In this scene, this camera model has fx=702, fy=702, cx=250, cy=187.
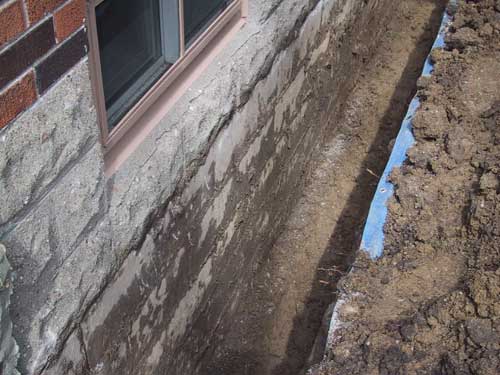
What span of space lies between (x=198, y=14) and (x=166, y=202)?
759 mm

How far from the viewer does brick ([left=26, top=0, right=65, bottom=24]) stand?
153cm

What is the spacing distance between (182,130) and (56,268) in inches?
31.9

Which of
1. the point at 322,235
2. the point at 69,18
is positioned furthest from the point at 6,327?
the point at 322,235

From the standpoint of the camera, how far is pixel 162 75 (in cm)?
250

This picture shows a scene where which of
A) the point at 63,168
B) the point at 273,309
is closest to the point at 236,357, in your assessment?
the point at 273,309

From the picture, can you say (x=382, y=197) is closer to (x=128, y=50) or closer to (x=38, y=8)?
(x=128, y=50)

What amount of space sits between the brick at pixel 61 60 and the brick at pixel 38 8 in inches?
→ 3.9

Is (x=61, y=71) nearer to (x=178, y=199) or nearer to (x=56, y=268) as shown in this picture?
(x=56, y=268)

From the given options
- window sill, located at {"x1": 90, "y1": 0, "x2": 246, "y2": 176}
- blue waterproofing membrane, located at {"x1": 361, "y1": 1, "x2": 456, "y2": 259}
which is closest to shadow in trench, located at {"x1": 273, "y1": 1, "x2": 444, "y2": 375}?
blue waterproofing membrane, located at {"x1": 361, "y1": 1, "x2": 456, "y2": 259}

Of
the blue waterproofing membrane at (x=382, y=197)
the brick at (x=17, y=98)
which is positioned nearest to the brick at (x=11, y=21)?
the brick at (x=17, y=98)

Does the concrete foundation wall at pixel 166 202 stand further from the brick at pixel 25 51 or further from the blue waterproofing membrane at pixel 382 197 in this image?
the blue waterproofing membrane at pixel 382 197

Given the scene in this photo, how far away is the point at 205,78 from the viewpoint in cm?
272

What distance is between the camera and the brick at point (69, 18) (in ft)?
5.43

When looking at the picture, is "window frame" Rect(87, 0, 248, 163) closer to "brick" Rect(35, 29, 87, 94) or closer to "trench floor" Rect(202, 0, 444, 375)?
"brick" Rect(35, 29, 87, 94)
